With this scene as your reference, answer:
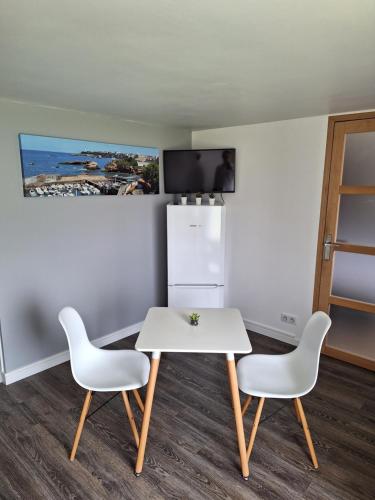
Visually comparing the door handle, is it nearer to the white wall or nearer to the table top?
the white wall

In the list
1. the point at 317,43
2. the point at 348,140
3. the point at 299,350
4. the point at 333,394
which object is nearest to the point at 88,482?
the point at 299,350

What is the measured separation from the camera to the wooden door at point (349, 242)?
9.75 ft

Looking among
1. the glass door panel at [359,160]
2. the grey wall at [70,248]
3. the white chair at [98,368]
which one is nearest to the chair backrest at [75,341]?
the white chair at [98,368]

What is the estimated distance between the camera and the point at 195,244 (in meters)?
3.53

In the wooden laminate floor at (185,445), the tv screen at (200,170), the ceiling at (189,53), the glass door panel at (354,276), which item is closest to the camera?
the ceiling at (189,53)

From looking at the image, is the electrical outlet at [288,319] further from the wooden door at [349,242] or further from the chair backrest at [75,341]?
the chair backrest at [75,341]

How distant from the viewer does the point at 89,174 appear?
3.18 m

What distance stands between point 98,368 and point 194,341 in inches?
27.2

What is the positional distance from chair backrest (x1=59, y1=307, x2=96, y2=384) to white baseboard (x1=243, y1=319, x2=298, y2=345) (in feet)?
7.14

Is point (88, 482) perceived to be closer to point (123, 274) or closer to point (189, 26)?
point (123, 274)

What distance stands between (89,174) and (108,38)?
73.1 inches

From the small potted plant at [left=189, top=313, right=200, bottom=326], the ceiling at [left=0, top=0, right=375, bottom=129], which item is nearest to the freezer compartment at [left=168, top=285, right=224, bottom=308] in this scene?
the small potted plant at [left=189, top=313, right=200, bottom=326]

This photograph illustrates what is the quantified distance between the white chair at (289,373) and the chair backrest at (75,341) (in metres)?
1.03

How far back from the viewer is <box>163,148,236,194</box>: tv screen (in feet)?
12.1
